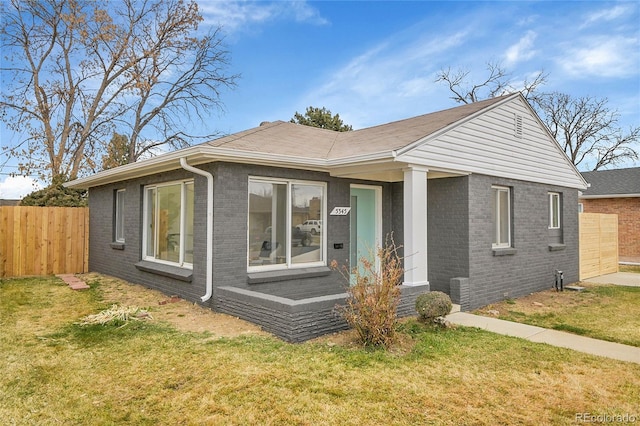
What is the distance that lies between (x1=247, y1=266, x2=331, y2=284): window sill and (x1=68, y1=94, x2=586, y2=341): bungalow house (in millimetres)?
32

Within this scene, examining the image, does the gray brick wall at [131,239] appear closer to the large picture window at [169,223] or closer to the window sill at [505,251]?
the large picture window at [169,223]

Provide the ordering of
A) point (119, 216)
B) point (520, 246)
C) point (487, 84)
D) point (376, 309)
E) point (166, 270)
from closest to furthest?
point (376, 309) < point (166, 270) < point (520, 246) < point (119, 216) < point (487, 84)

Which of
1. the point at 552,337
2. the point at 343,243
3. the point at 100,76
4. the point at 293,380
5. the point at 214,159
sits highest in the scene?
the point at 100,76

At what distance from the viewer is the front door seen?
346 inches

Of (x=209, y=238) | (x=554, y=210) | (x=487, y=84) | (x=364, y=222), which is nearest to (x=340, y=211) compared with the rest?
(x=364, y=222)

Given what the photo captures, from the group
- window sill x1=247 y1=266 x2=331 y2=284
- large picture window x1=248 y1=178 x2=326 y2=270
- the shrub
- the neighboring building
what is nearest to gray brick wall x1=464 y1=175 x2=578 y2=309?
window sill x1=247 y1=266 x2=331 y2=284

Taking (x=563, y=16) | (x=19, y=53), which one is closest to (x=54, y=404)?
(x=563, y=16)

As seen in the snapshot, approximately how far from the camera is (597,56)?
586 inches

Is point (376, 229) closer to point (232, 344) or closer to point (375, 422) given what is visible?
point (232, 344)

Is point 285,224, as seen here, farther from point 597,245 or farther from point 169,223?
point 597,245

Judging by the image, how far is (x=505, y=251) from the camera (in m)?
8.66

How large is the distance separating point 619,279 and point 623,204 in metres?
9.31

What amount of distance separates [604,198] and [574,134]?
14177 mm

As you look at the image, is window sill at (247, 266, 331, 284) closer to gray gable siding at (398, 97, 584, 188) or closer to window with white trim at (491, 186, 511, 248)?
gray gable siding at (398, 97, 584, 188)
